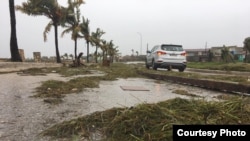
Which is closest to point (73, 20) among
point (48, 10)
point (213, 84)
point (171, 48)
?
point (48, 10)

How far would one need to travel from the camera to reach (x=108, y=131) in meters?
3.40

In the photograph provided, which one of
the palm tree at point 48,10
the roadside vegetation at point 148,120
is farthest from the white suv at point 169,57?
the palm tree at point 48,10

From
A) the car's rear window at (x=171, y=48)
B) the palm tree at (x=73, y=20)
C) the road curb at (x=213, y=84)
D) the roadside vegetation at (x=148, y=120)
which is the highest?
the palm tree at (x=73, y=20)

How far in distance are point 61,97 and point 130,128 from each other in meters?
3.18

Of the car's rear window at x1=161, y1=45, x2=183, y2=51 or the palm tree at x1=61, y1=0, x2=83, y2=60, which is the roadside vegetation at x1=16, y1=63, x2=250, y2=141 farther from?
the palm tree at x1=61, y1=0, x2=83, y2=60

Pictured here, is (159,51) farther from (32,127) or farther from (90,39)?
(90,39)

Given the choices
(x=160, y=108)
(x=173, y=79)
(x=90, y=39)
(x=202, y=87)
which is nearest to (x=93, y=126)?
(x=160, y=108)

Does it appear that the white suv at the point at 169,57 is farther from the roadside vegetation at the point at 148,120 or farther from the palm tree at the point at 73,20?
the palm tree at the point at 73,20

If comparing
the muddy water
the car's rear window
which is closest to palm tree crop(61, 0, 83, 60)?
the car's rear window

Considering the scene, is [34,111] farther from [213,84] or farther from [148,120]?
[213,84]

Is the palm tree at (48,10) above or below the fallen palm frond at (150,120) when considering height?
above

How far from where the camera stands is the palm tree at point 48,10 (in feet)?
104

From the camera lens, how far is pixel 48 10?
112 feet

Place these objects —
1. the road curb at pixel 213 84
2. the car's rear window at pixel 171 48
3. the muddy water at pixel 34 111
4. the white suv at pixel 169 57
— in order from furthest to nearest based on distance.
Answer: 1. the car's rear window at pixel 171 48
2. the white suv at pixel 169 57
3. the road curb at pixel 213 84
4. the muddy water at pixel 34 111
